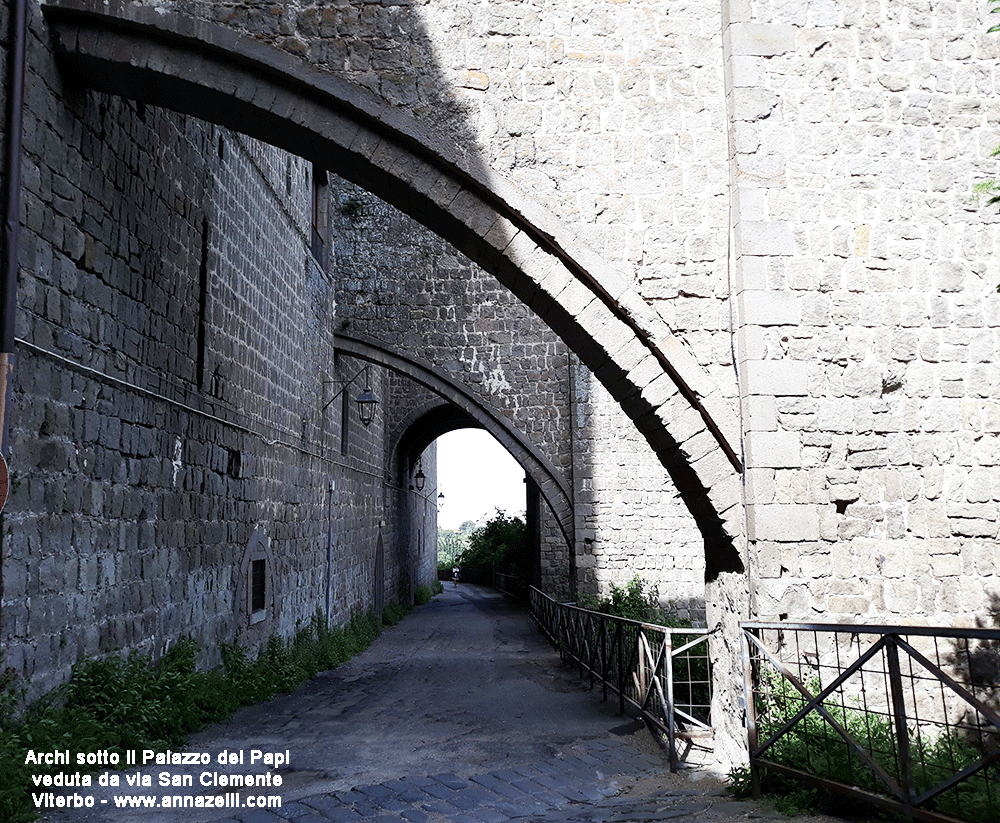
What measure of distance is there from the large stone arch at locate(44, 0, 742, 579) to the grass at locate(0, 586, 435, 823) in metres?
3.34

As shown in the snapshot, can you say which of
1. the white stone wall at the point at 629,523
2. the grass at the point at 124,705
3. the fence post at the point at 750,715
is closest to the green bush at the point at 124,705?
the grass at the point at 124,705

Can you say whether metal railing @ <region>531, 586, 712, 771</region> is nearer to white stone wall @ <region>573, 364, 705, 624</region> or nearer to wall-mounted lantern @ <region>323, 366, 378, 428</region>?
white stone wall @ <region>573, 364, 705, 624</region>

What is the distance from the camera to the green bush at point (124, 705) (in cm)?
385

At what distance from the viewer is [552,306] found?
5.00m

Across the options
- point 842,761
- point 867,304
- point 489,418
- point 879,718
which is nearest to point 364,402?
point 489,418

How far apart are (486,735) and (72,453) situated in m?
3.13

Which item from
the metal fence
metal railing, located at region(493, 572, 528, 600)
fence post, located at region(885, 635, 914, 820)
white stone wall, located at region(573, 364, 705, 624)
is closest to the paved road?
the metal fence

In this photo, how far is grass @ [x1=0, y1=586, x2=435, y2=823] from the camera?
3.85 meters

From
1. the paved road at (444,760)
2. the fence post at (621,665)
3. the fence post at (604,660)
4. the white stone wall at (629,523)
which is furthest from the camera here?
the white stone wall at (629,523)

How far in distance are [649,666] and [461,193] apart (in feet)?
11.2

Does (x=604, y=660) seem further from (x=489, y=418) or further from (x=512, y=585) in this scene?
(x=512, y=585)

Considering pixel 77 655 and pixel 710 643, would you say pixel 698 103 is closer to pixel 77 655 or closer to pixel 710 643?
pixel 710 643

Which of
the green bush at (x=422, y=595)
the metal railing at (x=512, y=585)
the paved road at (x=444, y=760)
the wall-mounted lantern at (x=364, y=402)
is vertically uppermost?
the wall-mounted lantern at (x=364, y=402)

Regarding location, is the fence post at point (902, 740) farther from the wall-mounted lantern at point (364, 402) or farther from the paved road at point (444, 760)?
the wall-mounted lantern at point (364, 402)
